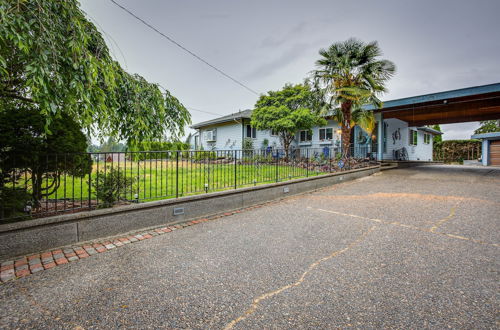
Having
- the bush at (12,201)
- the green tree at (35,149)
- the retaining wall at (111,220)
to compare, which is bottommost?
the retaining wall at (111,220)

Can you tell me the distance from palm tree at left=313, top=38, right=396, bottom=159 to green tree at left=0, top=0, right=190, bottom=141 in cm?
997

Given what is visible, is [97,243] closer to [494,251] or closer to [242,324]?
[242,324]

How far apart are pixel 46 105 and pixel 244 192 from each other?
13.6 feet

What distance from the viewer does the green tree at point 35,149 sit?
3135 millimetres

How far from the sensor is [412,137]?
19.1m

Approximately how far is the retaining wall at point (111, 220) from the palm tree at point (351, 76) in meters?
7.80

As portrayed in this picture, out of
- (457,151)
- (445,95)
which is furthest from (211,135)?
(457,151)

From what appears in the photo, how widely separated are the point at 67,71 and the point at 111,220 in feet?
7.54

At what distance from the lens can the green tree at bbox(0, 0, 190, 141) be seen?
212 centimetres

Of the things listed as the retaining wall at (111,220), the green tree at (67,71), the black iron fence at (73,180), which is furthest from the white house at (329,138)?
the green tree at (67,71)

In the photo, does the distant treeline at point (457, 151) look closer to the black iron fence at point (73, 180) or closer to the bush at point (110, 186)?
the black iron fence at point (73, 180)

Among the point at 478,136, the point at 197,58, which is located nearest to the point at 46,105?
the point at 197,58

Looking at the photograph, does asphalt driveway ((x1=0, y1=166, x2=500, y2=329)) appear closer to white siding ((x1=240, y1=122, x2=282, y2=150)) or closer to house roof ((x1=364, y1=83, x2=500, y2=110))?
house roof ((x1=364, y1=83, x2=500, y2=110))

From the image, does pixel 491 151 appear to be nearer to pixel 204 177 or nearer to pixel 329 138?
pixel 329 138
